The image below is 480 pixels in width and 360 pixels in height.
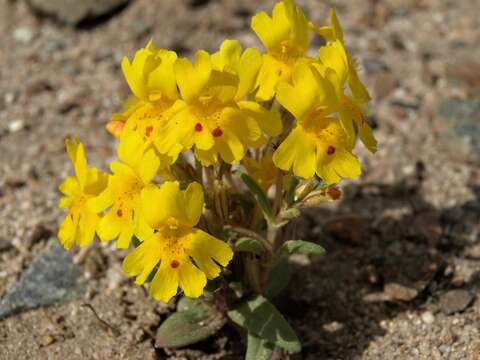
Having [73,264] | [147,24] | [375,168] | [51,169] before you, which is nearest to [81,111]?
[51,169]

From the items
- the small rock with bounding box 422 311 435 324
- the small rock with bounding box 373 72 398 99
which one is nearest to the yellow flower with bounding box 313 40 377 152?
the small rock with bounding box 422 311 435 324

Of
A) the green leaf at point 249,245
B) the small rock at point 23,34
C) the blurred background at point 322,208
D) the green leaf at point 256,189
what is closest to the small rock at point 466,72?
the blurred background at point 322,208

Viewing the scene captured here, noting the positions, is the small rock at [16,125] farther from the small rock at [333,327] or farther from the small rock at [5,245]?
the small rock at [333,327]

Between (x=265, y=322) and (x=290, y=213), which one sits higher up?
(x=290, y=213)

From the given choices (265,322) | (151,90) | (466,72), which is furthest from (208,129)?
(466,72)

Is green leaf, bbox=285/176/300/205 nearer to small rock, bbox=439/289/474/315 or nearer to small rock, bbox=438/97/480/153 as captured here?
small rock, bbox=439/289/474/315

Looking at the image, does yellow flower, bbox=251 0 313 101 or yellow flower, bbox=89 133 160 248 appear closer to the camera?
yellow flower, bbox=89 133 160 248

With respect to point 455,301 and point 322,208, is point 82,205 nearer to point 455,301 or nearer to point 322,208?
point 322,208
